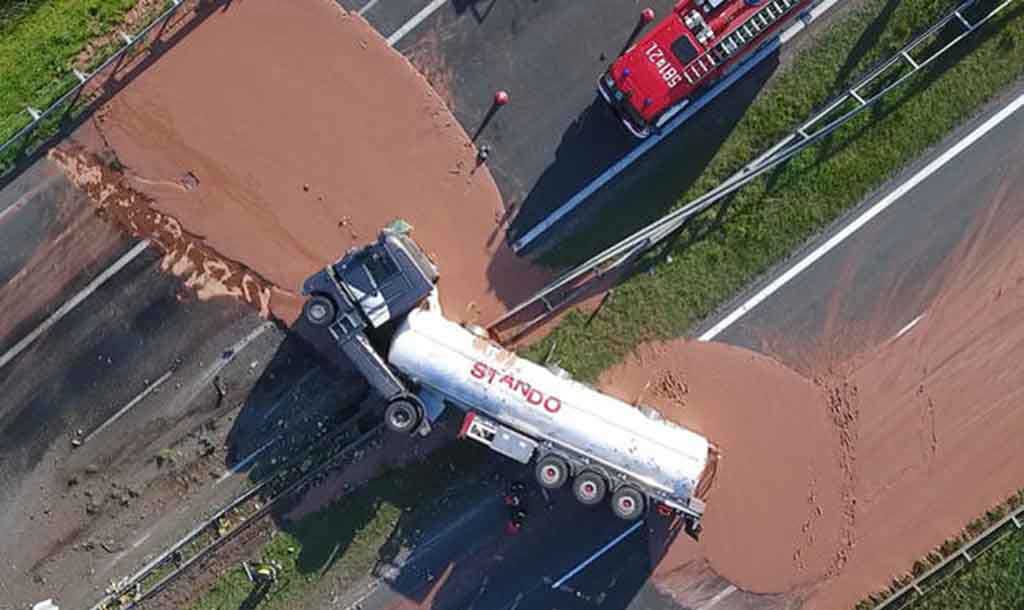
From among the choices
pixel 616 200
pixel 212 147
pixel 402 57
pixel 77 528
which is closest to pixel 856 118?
pixel 616 200

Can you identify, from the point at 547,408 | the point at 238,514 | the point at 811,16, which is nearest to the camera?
the point at 547,408

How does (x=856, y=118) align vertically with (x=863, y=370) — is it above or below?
above

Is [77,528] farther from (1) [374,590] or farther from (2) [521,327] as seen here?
(2) [521,327]

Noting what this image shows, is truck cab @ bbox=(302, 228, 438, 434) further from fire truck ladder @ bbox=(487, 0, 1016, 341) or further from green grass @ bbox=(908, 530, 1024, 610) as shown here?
green grass @ bbox=(908, 530, 1024, 610)

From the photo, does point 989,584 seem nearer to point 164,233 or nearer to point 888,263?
point 888,263

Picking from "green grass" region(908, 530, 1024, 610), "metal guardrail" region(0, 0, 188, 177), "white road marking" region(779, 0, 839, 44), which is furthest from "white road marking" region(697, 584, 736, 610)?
"metal guardrail" region(0, 0, 188, 177)

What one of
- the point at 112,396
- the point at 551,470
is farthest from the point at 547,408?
the point at 112,396

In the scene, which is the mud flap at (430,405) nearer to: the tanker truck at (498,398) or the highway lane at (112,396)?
the tanker truck at (498,398)
